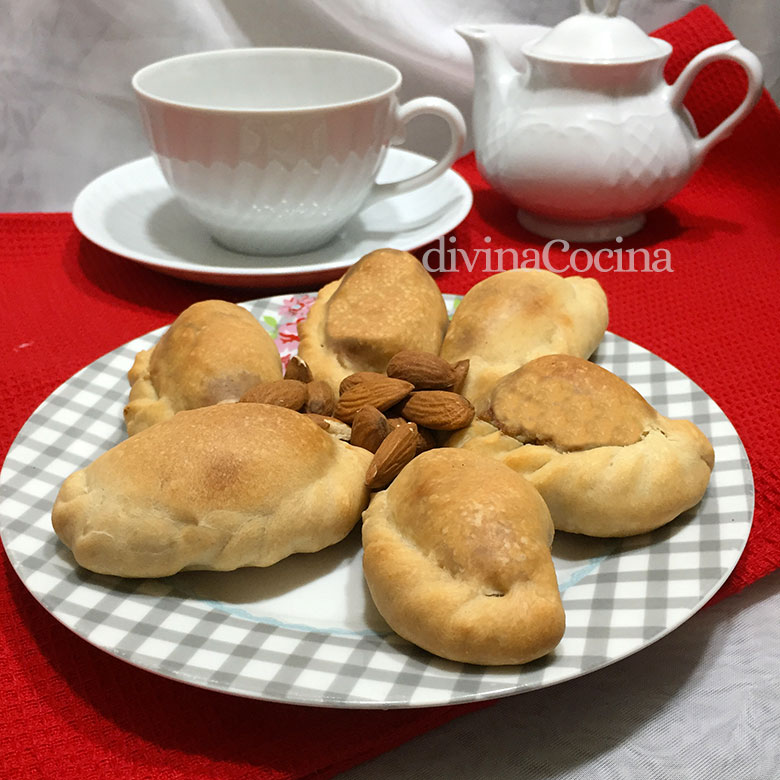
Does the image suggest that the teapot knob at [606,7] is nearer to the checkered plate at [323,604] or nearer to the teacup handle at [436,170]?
the teacup handle at [436,170]

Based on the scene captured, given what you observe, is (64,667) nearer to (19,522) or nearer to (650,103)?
(19,522)

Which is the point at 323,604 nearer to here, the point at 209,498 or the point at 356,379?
the point at 209,498

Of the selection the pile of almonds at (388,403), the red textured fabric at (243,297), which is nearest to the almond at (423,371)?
the pile of almonds at (388,403)

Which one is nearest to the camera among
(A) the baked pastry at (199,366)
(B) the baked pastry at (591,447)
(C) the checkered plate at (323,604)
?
(C) the checkered plate at (323,604)

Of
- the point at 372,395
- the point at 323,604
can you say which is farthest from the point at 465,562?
the point at 372,395

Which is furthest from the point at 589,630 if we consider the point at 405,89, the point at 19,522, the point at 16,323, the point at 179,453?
the point at 405,89

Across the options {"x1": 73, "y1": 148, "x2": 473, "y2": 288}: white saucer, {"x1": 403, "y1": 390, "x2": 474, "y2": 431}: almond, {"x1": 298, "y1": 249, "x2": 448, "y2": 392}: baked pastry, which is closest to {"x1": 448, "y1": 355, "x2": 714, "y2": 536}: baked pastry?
{"x1": 403, "y1": 390, "x2": 474, "y2": 431}: almond
